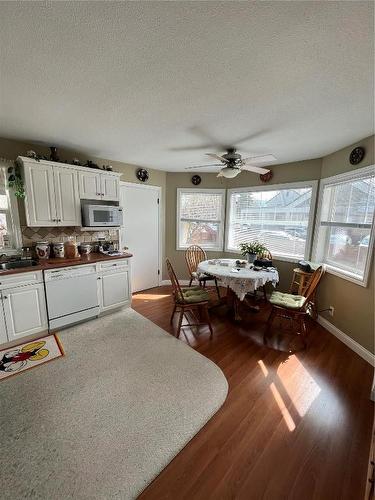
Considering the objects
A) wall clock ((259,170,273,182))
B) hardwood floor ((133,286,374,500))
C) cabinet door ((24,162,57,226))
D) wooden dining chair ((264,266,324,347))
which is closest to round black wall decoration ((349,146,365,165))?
wall clock ((259,170,273,182))

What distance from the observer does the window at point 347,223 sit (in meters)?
2.37

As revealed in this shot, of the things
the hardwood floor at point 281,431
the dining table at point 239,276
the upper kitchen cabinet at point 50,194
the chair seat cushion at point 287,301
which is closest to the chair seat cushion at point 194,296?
the dining table at point 239,276

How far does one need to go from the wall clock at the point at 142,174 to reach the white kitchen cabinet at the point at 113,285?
1.65 metres

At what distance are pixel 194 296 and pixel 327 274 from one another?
1.95 meters

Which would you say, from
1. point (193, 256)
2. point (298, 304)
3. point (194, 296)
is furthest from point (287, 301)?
point (193, 256)

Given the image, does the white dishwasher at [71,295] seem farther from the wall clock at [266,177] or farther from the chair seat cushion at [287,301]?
the wall clock at [266,177]

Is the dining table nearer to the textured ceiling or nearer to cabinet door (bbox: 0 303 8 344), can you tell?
the textured ceiling

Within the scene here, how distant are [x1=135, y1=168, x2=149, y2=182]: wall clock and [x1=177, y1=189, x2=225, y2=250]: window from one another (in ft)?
2.38

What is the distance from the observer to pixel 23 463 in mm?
1267

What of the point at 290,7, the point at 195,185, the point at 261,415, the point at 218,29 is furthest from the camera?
the point at 195,185

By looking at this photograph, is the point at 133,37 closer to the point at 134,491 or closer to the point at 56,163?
the point at 56,163

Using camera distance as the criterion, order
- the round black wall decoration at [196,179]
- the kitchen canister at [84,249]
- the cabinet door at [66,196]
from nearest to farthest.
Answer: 1. the cabinet door at [66,196]
2. the kitchen canister at [84,249]
3. the round black wall decoration at [196,179]

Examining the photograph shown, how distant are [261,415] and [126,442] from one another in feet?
3.36

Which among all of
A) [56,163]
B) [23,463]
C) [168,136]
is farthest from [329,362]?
[56,163]
